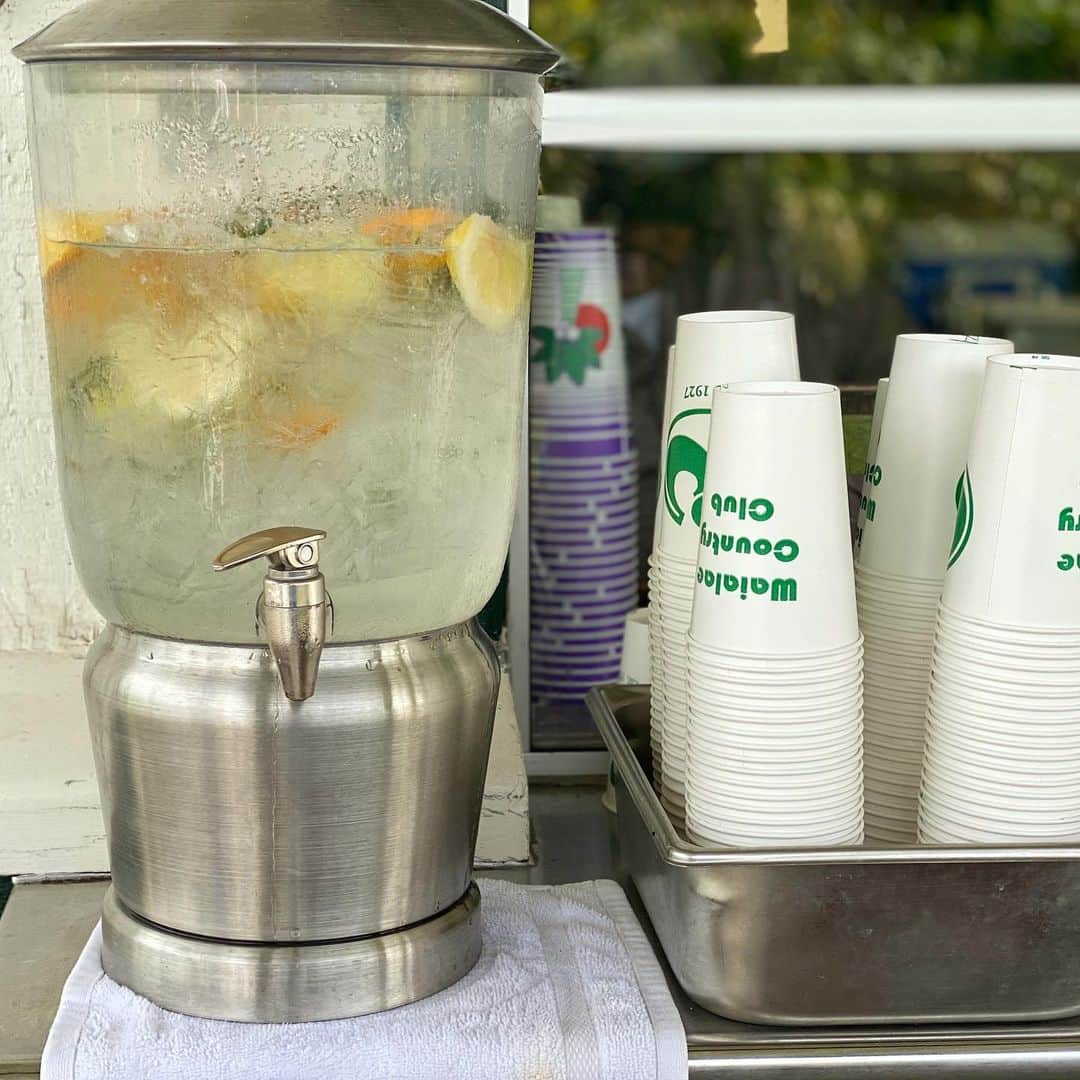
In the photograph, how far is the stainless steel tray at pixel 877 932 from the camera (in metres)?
0.82

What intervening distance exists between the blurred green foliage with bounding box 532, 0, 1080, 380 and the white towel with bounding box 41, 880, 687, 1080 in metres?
0.69

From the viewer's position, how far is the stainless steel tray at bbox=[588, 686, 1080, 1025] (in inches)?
32.1

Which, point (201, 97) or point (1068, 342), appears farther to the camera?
point (1068, 342)

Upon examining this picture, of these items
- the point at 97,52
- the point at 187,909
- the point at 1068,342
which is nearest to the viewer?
the point at 97,52

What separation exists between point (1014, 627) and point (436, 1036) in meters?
0.40

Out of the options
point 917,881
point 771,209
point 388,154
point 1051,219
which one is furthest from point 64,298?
point 1051,219

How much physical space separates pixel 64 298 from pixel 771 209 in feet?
2.41

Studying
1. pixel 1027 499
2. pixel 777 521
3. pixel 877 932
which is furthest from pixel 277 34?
pixel 877 932

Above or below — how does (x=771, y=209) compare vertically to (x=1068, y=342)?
above

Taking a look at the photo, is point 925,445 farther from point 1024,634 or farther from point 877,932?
point 877,932

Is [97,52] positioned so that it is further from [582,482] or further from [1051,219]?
[1051,219]

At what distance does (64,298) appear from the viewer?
81cm

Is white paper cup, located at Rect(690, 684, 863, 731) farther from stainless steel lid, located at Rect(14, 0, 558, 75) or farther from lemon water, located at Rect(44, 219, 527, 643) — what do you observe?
stainless steel lid, located at Rect(14, 0, 558, 75)

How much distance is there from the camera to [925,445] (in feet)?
2.96
